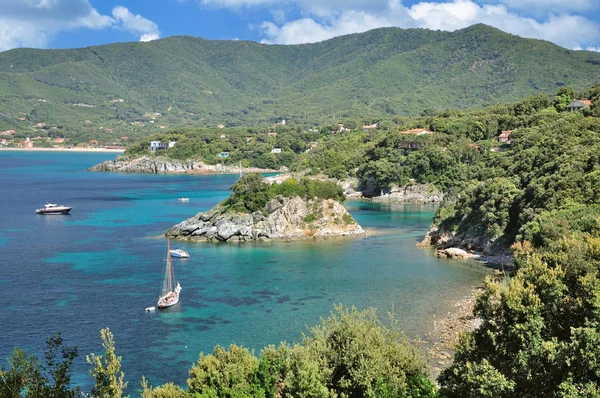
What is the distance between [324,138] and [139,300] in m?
138

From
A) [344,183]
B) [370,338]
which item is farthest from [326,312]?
[344,183]

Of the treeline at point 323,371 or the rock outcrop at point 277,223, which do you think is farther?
the rock outcrop at point 277,223

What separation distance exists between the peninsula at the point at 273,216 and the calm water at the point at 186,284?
2.86m

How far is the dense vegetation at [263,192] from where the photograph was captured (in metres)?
71.2

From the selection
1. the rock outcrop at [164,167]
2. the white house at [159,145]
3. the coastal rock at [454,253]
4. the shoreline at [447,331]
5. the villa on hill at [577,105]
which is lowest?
the shoreline at [447,331]

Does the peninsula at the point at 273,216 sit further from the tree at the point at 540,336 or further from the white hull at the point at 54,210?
the tree at the point at 540,336

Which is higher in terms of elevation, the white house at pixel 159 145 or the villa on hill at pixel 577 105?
the villa on hill at pixel 577 105

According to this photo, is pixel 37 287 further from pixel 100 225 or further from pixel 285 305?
pixel 100 225

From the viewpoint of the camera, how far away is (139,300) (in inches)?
1799

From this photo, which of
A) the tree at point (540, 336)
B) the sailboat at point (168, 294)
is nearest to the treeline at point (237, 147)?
the sailboat at point (168, 294)

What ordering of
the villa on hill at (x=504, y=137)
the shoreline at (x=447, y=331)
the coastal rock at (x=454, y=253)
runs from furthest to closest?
1. the villa on hill at (x=504, y=137)
2. the coastal rock at (x=454, y=253)
3. the shoreline at (x=447, y=331)

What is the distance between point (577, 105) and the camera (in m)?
102

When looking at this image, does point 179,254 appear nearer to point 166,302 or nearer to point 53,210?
point 166,302

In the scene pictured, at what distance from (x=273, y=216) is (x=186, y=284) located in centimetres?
2212
